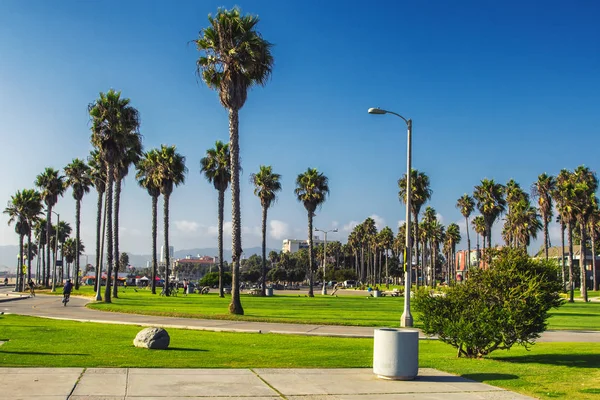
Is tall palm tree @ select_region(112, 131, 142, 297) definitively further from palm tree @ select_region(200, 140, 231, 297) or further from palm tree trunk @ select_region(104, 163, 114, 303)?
palm tree @ select_region(200, 140, 231, 297)

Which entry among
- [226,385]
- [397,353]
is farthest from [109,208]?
[397,353]

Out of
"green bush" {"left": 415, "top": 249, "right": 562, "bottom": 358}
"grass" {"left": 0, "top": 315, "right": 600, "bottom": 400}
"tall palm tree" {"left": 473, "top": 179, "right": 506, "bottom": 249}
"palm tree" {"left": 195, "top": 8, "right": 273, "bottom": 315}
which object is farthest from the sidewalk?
"tall palm tree" {"left": 473, "top": 179, "right": 506, "bottom": 249}

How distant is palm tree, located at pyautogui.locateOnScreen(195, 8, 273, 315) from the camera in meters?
31.9

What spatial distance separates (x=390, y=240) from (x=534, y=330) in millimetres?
136636

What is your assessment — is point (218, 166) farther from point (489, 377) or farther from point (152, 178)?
point (489, 377)

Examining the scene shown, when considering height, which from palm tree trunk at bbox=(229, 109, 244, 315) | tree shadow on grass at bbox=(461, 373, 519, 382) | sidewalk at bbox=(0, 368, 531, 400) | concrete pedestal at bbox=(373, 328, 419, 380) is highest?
palm tree trunk at bbox=(229, 109, 244, 315)

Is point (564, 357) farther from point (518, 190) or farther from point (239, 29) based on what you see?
point (518, 190)

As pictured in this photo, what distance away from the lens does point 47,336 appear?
717 inches

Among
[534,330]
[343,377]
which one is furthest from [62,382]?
[534,330]

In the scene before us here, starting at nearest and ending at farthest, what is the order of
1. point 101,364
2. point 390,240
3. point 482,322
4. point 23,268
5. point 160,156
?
point 101,364 → point 482,322 → point 160,156 → point 23,268 → point 390,240

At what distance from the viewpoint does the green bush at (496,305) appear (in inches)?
535

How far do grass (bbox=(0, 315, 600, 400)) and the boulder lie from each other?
9.7 inches

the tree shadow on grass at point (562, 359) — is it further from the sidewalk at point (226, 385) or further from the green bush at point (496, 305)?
the sidewalk at point (226, 385)

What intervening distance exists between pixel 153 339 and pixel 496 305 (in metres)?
8.21
